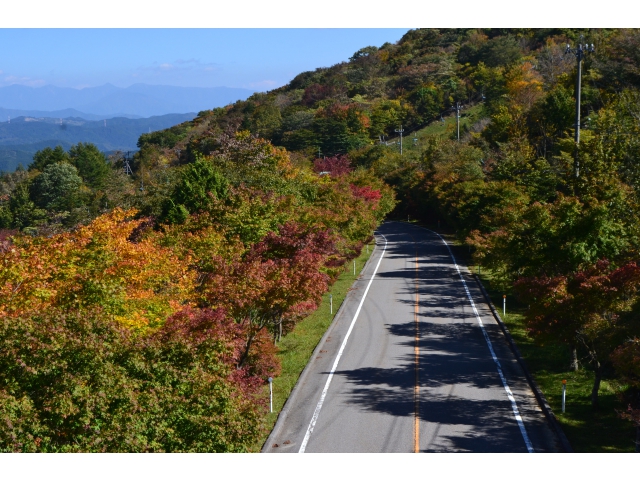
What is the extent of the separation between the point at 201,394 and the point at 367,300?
837 inches

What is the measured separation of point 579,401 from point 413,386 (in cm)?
472

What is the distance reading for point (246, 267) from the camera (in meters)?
18.6

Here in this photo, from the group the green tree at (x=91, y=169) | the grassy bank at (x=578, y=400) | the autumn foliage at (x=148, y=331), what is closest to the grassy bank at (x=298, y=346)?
the autumn foliage at (x=148, y=331)

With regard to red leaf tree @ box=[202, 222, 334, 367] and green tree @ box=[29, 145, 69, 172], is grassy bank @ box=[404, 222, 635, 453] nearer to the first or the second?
red leaf tree @ box=[202, 222, 334, 367]

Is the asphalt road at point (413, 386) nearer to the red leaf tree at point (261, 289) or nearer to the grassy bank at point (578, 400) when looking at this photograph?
the grassy bank at point (578, 400)

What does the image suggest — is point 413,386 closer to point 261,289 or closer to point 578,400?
point 578,400

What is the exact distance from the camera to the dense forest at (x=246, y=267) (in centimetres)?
1038

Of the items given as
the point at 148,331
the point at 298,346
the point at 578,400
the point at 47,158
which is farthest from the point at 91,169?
the point at 578,400

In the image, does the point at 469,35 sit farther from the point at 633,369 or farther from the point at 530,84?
the point at 633,369

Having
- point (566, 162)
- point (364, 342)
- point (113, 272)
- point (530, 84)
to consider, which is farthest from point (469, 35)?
point (113, 272)

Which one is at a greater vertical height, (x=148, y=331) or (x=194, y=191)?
(x=194, y=191)

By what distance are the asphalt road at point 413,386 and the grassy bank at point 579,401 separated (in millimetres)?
555

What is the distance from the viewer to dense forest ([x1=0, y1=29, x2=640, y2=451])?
10375 mm

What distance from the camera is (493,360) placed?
2166cm
